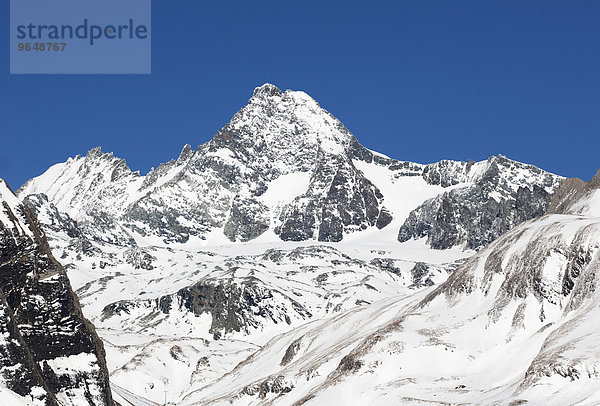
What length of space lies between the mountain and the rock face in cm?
4198

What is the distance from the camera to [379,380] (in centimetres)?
10781

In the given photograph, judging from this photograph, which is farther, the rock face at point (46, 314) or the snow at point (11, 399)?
the rock face at point (46, 314)

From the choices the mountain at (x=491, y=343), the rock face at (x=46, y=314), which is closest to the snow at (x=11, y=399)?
the rock face at (x=46, y=314)

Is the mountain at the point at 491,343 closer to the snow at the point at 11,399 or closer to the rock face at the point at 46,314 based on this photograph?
the rock face at the point at 46,314

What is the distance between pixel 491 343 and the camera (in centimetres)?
11144

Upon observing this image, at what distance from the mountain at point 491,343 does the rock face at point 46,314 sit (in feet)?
138

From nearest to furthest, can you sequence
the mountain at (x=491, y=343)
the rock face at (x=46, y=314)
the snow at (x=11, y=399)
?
1. the snow at (x=11, y=399)
2. the rock face at (x=46, y=314)
3. the mountain at (x=491, y=343)

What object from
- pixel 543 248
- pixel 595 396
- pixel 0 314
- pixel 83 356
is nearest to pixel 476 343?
pixel 543 248

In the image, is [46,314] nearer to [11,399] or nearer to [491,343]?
[11,399]

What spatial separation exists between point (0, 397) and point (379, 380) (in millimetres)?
68040

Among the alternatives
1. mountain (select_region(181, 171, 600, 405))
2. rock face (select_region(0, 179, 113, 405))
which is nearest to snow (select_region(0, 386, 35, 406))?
rock face (select_region(0, 179, 113, 405))

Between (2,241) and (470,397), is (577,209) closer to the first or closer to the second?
(470,397)

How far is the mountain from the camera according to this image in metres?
88.4

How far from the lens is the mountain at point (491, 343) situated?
88438mm
